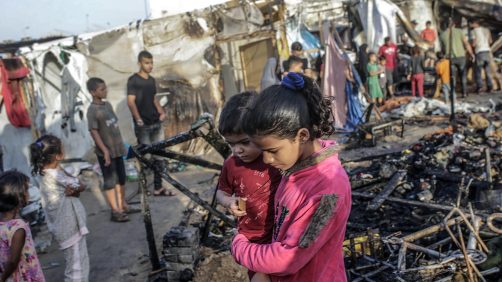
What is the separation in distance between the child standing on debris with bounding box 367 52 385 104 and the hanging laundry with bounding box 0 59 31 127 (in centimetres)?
911

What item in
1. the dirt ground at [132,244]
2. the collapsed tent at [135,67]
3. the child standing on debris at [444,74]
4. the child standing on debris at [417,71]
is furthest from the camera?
the child standing on debris at [417,71]

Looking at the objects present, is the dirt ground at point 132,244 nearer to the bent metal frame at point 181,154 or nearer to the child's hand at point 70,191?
the bent metal frame at point 181,154

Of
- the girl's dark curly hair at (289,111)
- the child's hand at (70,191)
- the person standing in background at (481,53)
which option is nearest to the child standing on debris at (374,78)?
the person standing in background at (481,53)

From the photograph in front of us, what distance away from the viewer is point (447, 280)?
3.08 m

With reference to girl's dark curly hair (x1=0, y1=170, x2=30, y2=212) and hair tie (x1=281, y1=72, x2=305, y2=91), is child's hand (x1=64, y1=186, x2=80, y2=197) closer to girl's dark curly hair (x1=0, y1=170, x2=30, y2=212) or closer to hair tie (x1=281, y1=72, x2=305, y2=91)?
girl's dark curly hair (x1=0, y1=170, x2=30, y2=212)

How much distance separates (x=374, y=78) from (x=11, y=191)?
11099 mm

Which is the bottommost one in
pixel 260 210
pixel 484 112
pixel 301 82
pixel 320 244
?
pixel 484 112

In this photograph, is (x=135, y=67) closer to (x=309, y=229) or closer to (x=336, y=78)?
(x=336, y=78)

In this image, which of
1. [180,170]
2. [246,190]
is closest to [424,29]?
[180,170]

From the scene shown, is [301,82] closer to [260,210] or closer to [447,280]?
[260,210]

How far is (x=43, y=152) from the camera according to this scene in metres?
3.42

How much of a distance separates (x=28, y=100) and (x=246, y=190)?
8.85 meters

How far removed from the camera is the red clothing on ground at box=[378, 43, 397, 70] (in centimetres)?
1357

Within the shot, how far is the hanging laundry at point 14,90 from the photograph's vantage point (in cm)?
856
